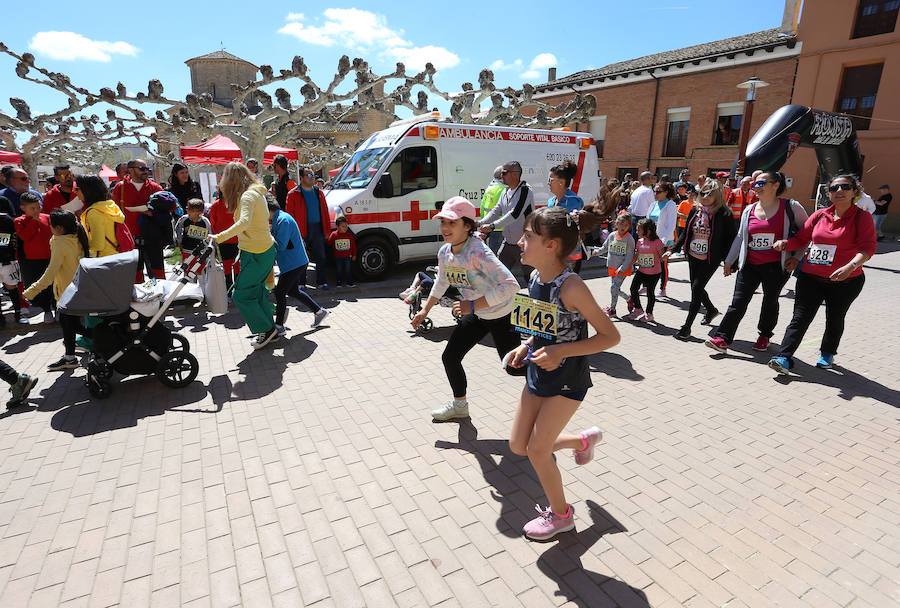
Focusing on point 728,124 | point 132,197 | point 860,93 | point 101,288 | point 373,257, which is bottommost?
point 373,257

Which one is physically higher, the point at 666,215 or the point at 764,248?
the point at 666,215

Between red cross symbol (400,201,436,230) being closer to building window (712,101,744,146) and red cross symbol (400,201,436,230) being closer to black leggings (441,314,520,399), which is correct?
black leggings (441,314,520,399)

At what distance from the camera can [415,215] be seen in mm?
9227

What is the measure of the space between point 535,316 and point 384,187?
695 centimetres

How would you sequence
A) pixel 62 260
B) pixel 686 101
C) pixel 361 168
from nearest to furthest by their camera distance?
pixel 62 260 < pixel 361 168 < pixel 686 101

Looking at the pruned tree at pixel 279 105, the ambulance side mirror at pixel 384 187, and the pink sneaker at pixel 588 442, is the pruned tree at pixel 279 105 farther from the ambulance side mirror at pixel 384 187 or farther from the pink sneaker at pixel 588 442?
the pink sneaker at pixel 588 442

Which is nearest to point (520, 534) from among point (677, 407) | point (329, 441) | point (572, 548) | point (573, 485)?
point (572, 548)

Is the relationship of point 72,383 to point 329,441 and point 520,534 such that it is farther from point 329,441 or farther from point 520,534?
point 520,534

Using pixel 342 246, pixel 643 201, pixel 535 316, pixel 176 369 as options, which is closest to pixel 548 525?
pixel 535 316

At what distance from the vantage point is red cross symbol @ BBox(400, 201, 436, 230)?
30.0 feet

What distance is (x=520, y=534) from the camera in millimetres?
2723

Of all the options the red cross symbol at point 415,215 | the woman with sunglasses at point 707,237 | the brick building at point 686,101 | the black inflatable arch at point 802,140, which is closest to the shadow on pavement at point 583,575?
the woman with sunglasses at point 707,237

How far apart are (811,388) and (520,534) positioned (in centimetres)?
380

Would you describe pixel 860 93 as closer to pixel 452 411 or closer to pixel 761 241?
pixel 761 241
